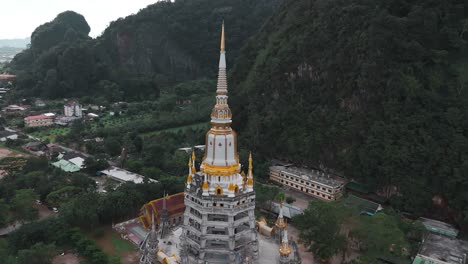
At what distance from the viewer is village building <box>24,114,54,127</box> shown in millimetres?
85562

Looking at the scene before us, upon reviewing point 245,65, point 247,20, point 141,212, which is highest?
point 247,20

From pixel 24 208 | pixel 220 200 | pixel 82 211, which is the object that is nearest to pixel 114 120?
pixel 24 208

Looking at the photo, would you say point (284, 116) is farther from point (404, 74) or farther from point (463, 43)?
point (463, 43)

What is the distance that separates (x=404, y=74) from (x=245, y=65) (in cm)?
3995

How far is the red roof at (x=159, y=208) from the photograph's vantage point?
39875 mm

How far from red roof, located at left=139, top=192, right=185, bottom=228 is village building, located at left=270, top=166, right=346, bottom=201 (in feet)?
64.2

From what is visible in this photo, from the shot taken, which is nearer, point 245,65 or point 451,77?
point 451,77

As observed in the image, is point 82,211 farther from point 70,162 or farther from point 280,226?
point 70,162

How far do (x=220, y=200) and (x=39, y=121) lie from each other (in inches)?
2979

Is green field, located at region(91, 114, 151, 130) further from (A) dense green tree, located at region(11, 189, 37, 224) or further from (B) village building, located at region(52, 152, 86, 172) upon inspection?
(A) dense green tree, located at region(11, 189, 37, 224)

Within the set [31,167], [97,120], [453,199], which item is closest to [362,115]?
[453,199]

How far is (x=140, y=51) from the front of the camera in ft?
464

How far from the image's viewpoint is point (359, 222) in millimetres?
36031

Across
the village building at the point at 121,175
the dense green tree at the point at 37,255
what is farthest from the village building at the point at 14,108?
the dense green tree at the point at 37,255
